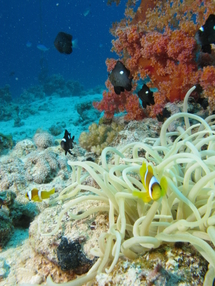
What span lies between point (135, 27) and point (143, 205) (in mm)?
3688

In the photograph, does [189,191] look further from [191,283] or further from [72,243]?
[72,243]

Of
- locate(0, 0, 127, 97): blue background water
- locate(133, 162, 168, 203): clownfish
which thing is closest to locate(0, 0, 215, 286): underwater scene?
locate(133, 162, 168, 203): clownfish

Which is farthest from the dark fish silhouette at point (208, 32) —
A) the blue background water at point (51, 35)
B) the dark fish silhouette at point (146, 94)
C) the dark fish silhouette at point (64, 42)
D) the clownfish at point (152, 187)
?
the blue background water at point (51, 35)

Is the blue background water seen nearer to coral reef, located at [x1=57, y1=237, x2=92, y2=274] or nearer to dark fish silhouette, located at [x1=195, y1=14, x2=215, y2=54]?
dark fish silhouette, located at [x1=195, y1=14, x2=215, y2=54]

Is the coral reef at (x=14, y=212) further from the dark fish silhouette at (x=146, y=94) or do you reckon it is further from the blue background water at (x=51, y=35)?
the blue background water at (x=51, y=35)

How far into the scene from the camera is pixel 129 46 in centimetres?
431

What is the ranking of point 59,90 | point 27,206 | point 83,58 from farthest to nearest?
point 83,58 < point 59,90 < point 27,206

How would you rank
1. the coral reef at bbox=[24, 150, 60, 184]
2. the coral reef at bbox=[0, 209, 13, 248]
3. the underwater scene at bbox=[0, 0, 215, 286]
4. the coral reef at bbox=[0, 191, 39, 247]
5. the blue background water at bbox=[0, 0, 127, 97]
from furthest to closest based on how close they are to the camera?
1. the blue background water at bbox=[0, 0, 127, 97]
2. the coral reef at bbox=[24, 150, 60, 184]
3. the coral reef at bbox=[0, 191, 39, 247]
4. the coral reef at bbox=[0, 209, 13, 248]
5. the underwater scene at bbox=[0, 0, 215, 286]

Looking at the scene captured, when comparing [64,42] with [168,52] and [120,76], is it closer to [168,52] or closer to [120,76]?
[120,76]

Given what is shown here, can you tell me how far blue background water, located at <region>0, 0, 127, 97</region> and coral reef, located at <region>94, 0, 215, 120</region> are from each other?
2139 inches

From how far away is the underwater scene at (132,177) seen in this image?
1.29 meters

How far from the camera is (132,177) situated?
1799mm

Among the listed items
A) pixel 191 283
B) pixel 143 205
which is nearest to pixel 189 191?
pixel 143 205

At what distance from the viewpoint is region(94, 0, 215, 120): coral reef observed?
360cm
